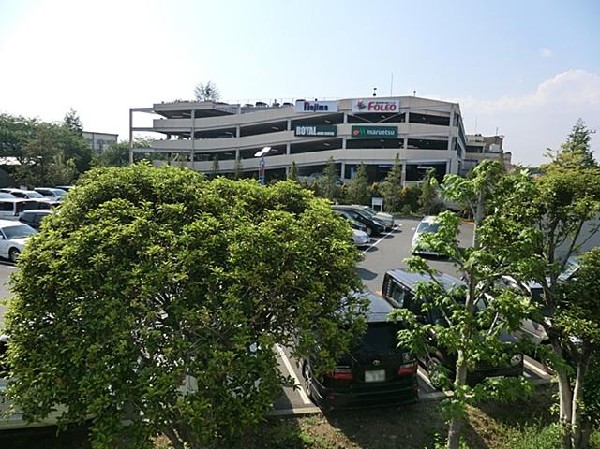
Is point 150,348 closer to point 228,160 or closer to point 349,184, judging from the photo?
point 349,184

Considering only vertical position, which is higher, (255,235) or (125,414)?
(255,235)

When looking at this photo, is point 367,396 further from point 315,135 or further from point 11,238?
point 315,135

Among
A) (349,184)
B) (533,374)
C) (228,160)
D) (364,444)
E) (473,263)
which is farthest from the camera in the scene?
(228,160)

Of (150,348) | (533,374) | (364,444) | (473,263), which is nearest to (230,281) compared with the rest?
(150,348)

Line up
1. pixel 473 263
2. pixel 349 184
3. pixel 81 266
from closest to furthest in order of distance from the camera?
pixel 81 266 < pixel 473 263 < pixel 349 184

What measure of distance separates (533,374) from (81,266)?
24.6ft

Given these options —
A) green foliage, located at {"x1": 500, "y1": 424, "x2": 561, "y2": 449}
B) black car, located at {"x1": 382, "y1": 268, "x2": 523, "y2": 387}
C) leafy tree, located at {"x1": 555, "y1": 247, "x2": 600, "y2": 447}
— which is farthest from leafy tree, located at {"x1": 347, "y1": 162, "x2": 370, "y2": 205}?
leafy tree, located at {"x1": 555, "y1": 247, "x2": 600, "y2": 447}

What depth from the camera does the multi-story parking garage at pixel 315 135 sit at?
141 feet

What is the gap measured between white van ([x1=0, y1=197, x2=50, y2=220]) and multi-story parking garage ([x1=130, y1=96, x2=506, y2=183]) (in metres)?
20.2

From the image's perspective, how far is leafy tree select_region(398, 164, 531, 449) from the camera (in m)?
3.92

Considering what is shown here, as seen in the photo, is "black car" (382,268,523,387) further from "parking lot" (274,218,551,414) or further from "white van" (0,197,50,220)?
"white van" (0,197,50,220)

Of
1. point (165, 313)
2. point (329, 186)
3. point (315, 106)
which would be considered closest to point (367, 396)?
point (165, 313)

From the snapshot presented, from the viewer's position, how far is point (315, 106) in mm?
46750

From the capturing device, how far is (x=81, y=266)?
3564 millimetres
